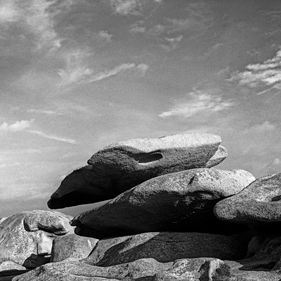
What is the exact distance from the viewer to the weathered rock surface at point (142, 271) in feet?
36.3

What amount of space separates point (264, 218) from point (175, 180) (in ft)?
11.6

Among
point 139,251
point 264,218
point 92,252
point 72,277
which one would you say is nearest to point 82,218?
point 92,252

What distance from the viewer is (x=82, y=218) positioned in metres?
18.4

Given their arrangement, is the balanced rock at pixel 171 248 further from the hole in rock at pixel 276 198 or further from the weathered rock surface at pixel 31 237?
the weathered rock surface at pixel 31 237

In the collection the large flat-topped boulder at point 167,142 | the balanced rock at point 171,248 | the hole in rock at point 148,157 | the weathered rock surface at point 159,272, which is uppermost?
the large flat-topped boulder at point 167,142

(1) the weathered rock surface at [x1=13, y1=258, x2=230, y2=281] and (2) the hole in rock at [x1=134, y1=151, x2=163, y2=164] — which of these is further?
(2) the hole in rock at [x1=134, y1=151, x2=163, y2=164]

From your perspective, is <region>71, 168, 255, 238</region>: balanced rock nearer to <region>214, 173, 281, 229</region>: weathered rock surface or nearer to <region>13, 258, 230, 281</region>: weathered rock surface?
<region>214, 173, 281, 229</region>: weathered rock surface

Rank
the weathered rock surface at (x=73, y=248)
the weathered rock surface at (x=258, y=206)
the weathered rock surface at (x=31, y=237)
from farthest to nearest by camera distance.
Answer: the weathered rock surface at (x=31, y=237), the weathered rock surface at (x=73, y=248), the weathered rock surface at (x=258, y=206)

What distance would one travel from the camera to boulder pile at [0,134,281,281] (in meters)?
12.1

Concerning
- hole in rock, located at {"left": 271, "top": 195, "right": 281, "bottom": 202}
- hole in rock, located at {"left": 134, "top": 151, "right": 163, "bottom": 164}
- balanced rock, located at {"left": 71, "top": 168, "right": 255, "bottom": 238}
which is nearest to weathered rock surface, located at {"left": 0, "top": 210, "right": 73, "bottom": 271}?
balanced rock, located at {"left": 71, "top": 168, "right": 255, "bottom": 238}

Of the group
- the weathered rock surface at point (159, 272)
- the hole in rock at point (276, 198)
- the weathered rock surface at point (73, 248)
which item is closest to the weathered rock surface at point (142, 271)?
the weathered rock surface at point (159, 272)

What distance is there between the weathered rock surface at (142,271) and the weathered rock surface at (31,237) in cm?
701

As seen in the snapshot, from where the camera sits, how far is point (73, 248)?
58.4 feet

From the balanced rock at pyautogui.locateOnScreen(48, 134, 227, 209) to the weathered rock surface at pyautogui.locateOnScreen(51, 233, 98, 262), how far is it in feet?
7.91
